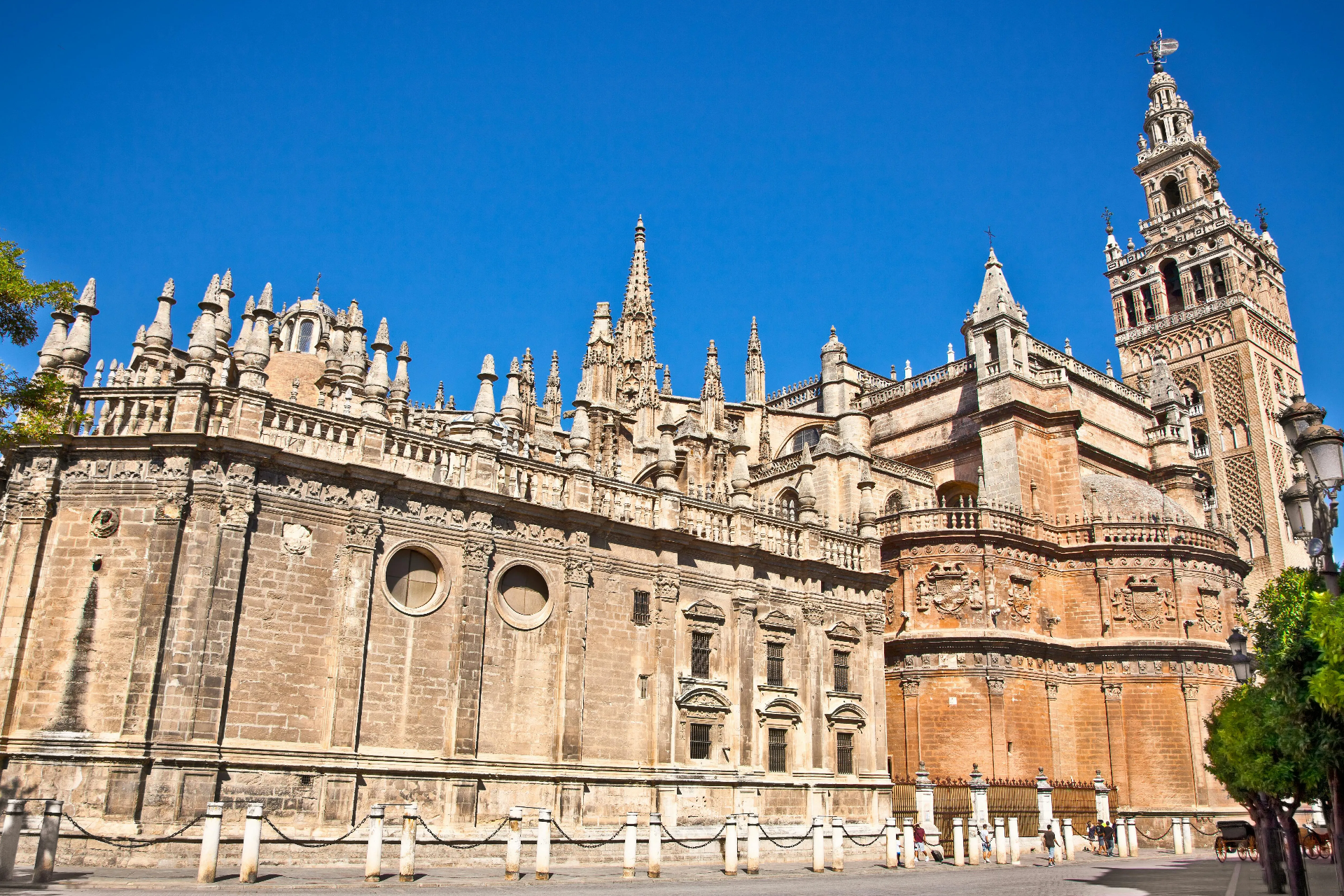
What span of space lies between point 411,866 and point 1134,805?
87.6 feet

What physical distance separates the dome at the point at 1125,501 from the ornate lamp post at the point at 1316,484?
2749cm

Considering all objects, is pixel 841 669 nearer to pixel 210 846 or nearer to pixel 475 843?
pixel 475 843

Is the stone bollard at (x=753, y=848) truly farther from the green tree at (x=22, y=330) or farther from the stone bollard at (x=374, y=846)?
the green tree at (x=22, y=330)

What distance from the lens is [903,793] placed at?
30.0 metres

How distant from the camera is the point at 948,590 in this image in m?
34.0

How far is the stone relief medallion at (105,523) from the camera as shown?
18172 millimetres

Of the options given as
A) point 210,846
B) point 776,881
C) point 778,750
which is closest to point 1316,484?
point 776,881

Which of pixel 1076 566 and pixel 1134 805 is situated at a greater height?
pixel 1076 566

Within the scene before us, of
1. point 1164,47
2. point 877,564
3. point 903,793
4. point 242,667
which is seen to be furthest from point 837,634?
point 1164,47

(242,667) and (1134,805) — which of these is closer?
(242,667)

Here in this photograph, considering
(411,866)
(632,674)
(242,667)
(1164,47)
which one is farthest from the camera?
(1164,47)

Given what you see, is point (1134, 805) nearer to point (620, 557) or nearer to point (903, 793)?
point (903, 793)

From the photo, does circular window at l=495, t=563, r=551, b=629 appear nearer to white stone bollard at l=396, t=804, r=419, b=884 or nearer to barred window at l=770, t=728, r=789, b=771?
white stone bollard at l=396, t=804, r=419, b=884

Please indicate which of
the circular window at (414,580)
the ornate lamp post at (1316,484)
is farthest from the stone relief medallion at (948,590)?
the ornate lamp post at (1316,484)
